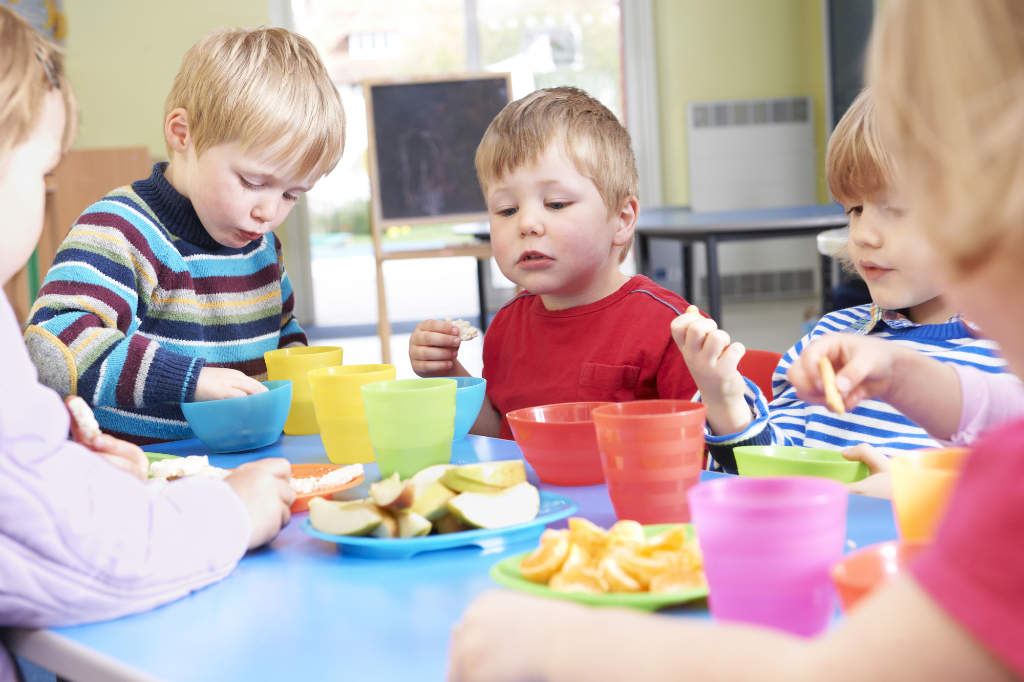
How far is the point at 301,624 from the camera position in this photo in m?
0.61

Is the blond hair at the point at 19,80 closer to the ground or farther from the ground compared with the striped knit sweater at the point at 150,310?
farther from the ground

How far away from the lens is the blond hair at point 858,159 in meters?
1.19

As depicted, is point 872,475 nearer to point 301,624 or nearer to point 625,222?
point 301,624

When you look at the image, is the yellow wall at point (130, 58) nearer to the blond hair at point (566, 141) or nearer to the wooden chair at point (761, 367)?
the blond hair at point (566, 141)

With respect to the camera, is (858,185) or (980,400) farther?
(858,185)

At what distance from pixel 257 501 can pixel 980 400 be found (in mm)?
625

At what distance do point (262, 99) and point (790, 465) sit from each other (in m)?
0.97

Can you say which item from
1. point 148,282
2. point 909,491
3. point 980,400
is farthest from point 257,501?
point 148,282

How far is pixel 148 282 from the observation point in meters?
1.43

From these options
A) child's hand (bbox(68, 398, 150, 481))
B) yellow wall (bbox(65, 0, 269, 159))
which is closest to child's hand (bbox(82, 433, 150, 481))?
child's hand (bbox(68, 398, 150, 481))

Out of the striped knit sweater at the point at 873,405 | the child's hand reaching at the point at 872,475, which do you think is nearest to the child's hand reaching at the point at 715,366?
the striped knit sweater at the point at 873,405

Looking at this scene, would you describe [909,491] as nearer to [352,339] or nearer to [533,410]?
[533,410]

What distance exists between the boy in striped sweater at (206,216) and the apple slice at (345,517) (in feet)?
2.07

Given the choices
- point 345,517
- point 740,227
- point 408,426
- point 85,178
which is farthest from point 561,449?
point 85,178
